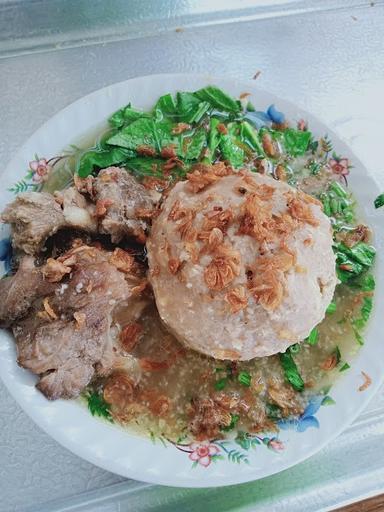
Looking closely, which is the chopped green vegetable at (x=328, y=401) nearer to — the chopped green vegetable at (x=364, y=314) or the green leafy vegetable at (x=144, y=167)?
the chopped green vegetable at (x=364, y=314)

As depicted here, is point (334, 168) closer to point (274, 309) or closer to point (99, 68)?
point (274, 309)

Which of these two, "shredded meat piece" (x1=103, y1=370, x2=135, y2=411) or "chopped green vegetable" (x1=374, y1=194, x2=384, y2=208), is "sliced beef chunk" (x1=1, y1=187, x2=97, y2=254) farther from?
"chopped green vegetable" (x1=374, y1=194, x2=384, y2=208)

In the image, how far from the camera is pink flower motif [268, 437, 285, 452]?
202 centimetres

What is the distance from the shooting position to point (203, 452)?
2004 millimetres

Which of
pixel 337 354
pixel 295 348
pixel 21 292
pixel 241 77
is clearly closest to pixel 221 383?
pixel 295 348

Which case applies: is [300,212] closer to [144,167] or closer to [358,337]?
[358,337]

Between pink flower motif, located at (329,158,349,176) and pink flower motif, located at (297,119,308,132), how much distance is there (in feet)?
0.54

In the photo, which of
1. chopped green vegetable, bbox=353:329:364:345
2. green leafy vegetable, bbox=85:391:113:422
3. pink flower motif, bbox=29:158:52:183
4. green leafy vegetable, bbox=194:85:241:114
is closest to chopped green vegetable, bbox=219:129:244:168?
green leafy vegetable, bbox=194:85:241:114

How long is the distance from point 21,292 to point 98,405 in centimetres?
47

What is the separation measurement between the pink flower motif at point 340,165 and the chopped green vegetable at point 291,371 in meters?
0.76

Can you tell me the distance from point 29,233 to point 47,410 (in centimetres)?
58

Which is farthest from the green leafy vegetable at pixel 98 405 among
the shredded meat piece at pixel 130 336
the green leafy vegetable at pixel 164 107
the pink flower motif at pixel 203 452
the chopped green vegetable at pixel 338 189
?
the chopped green vegetable at pixel 338 189

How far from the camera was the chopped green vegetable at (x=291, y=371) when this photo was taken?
219 centimetres

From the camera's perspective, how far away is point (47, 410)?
75.5 inches
